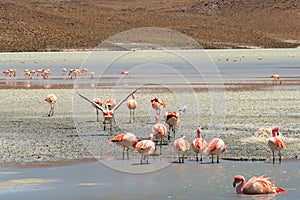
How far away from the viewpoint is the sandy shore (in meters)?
11.3

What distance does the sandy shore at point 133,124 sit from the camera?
444 inches

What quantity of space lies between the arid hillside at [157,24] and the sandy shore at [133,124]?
5960 cm

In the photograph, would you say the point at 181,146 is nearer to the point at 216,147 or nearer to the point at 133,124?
the point at 216,147

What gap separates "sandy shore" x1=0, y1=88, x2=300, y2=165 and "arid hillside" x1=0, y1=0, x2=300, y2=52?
5960 centimetres

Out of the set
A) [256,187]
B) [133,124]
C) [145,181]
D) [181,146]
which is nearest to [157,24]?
[133,124]

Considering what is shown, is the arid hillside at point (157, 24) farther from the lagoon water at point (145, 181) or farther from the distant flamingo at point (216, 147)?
the lagoon water at point (145, 181)

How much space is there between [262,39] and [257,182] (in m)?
88.1

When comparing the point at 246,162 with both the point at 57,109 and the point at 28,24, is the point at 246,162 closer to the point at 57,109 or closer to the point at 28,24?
the point at 57,109

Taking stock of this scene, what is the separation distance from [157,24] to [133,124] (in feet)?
Answer: 297

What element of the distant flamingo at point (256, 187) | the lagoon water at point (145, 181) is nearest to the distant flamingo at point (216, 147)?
the lagoon water at point (145, 181)

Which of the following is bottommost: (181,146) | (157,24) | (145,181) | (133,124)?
(145,181)

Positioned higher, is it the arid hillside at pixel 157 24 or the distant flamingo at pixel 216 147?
the arid hillside at pixel 157 24

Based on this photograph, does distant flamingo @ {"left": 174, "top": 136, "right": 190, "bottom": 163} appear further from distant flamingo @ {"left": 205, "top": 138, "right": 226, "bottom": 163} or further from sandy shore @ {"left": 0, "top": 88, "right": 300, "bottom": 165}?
sandy shore @ {"left": 0, "top": 88, "right": 300, "bottom": 165}

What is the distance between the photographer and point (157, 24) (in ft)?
344
